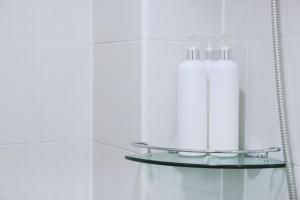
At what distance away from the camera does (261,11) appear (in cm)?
108

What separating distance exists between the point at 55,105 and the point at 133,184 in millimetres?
304

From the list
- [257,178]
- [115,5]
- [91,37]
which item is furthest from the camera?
[91,37]

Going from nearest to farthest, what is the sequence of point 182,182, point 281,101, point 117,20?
point 281,101 → point 182,182 → point 117,20

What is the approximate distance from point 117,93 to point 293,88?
42cm

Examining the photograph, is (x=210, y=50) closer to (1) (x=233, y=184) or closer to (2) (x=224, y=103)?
(2) (x=224, y=103)

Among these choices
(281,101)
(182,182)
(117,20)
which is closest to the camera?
(281,101)

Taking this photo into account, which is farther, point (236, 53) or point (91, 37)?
point (91, 37)

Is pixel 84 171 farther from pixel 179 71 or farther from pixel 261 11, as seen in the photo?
pixel 261 11

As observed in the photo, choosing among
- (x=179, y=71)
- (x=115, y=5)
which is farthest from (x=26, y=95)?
(x=179, y=71)

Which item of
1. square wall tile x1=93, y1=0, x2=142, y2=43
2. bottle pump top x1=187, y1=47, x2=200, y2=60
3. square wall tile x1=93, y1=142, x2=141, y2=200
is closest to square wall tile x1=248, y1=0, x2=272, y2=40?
bottle pump top x1=187, y1=47, x2=200, y2=60

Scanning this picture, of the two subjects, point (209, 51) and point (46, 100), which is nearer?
point (209, 51)

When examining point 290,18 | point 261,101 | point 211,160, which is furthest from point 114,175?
point 290,18

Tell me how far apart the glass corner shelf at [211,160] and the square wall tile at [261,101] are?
0.03 metres

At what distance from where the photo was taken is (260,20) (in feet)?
3.57
